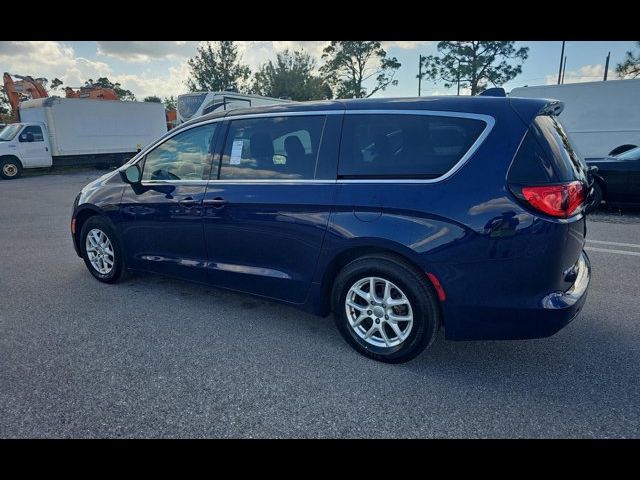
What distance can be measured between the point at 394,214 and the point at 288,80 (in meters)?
34.9

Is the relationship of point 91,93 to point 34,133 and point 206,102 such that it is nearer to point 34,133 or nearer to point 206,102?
point 34,133

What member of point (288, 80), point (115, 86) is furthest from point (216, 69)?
point (115, 86)

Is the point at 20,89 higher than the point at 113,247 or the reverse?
higher

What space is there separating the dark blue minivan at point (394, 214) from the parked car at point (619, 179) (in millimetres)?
5886

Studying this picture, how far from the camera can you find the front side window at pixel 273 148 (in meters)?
3.22

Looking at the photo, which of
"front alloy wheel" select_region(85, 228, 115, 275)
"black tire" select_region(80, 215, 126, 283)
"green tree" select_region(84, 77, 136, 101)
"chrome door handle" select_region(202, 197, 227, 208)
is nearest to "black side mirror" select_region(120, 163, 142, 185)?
"black tire" select_region(80, 215, 126, 283)

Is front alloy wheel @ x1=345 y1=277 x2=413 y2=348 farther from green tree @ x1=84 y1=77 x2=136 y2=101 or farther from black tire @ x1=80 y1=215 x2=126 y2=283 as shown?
green tree @ x1=84 y1=77 x2=136 y2=101

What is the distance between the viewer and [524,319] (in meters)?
2.58

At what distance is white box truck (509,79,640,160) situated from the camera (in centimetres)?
1184

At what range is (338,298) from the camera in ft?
10.2

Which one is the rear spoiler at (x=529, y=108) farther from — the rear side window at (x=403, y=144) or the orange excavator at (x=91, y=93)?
the orange excavator at (x=91, y=93)

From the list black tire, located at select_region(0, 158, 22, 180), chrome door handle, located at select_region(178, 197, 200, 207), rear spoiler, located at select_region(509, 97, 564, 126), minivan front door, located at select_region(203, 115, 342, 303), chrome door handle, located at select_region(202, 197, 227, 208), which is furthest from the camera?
black tire, located at select_region(0, 158, 22, 180)

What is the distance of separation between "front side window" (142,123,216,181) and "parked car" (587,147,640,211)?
7.04m

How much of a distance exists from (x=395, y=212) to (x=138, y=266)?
2.86 metres
